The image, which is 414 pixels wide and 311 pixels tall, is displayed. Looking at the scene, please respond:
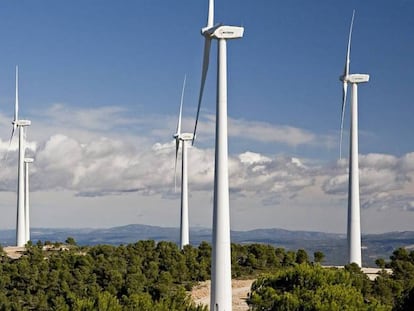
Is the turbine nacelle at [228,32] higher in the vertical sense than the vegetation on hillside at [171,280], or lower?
higher

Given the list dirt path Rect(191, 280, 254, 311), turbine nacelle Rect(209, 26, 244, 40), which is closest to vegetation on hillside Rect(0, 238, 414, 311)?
dirt path Rect(191, 280, 254, 311)

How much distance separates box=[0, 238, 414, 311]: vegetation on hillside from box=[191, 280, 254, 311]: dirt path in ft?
4.22

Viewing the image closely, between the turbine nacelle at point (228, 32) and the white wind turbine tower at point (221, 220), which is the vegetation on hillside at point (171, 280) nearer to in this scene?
the white wind turbine tower at point (221, 220)

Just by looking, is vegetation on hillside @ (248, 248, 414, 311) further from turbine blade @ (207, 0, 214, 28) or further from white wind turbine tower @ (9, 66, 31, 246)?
white wind turbine tower @ (9, 66, 31, 246)

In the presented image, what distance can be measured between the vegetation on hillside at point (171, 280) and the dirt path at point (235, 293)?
4.22 ft

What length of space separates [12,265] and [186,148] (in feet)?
89.9

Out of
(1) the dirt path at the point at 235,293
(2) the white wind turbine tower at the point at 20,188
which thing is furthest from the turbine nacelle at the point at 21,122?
(1) the dirt path at the point at 235,293

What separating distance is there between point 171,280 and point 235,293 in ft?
22.5

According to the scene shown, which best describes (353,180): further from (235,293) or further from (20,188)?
(20,188)

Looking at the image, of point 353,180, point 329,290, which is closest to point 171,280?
point 353,180

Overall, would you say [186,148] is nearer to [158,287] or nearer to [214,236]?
[158,287]

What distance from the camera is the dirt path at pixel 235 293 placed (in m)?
64.1

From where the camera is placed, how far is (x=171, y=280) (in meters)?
73.8

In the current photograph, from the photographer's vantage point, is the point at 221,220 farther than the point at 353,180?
No
